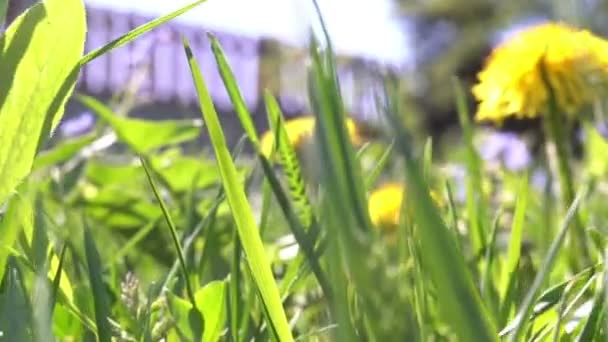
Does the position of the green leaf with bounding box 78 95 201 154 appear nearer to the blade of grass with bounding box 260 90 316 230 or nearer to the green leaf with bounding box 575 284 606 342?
the blade of grass with bounding box 260 90 316 230

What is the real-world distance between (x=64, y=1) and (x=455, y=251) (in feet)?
0.56

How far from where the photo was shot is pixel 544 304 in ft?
1.06

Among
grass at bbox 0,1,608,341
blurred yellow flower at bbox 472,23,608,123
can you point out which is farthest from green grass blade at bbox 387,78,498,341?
blurred yellow flower at bbox 472,23,608,123

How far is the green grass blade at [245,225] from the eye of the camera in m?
0.27

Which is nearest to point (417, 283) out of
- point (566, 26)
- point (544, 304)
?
point (544, 304)

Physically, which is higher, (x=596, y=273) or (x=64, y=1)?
(x=64, y=1)

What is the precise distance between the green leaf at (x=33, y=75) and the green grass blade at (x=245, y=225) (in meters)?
0.05

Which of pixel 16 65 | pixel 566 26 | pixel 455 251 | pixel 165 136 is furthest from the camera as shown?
pixel 165 136

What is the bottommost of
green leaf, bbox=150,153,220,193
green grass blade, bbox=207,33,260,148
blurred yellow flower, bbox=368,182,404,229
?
blurred yellow flower, bbox=368,182,404,229

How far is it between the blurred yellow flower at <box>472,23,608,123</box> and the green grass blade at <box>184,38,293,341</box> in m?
0.34

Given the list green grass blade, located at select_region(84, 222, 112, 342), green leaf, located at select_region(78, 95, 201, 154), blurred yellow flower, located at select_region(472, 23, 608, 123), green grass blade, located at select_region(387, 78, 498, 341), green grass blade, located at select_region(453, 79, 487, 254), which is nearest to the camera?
green grass blade, located at select_region(387, 78, 498, 341)

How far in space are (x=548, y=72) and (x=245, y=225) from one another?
372mm

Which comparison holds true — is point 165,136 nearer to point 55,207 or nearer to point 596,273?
point 55,207

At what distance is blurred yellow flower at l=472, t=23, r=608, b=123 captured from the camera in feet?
1.96
